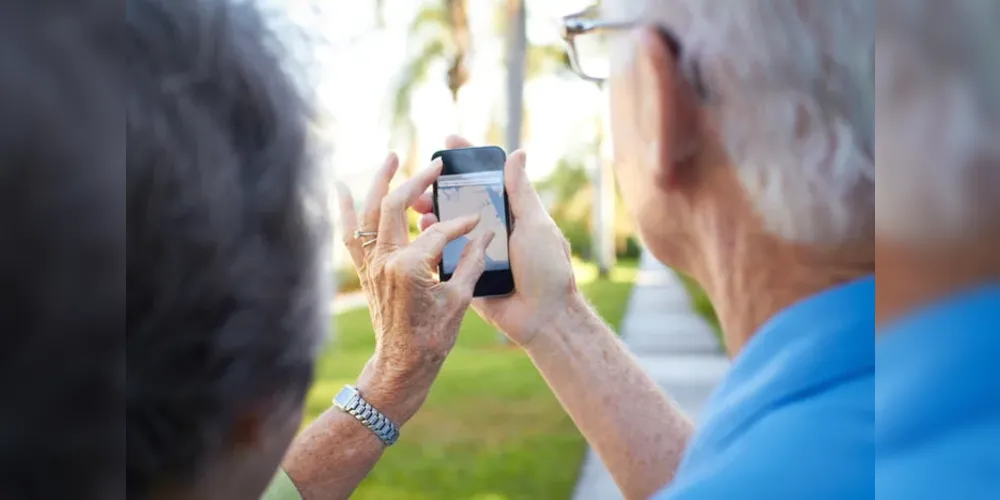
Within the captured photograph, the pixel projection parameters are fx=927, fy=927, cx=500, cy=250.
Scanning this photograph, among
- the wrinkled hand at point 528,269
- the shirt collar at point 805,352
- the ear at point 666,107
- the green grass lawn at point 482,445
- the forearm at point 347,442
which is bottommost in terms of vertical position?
the green grass lawn at point 482,445

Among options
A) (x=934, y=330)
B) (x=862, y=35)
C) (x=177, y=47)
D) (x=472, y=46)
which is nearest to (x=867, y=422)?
(x=934, y=330)

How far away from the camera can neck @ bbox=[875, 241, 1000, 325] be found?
536 millimetres

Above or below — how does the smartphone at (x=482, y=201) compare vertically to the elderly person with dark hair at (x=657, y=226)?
below

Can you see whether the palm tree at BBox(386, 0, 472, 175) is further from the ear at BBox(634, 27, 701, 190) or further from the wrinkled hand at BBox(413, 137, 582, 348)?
the ear at BBox(634, 27, 701, 190)

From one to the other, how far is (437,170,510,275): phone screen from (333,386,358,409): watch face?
228 millimetres

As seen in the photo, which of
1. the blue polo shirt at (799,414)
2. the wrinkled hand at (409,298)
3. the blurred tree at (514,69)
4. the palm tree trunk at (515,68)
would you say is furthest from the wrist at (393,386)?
the palm tree trunk at (515,68)

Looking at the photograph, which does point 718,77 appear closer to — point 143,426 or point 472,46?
point 143,426

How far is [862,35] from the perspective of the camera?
62 cm

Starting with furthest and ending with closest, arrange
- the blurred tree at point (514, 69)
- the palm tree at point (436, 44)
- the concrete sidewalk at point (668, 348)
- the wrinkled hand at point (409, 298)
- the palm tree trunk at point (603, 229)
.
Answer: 1. the palm tree trunk at point (603, 229)
2. the blurred tree at point (514, 69)
3. the palm tree at point (436, 44)
4. the concrete sidewalk at point (668, 348)
5. the wrinkled hand at point (409, 298)

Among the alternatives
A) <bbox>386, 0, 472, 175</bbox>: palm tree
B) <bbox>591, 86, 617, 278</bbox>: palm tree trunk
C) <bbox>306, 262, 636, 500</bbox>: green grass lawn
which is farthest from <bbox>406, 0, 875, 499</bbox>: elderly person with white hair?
<bbox>591, 86, 617, 278</bbox>: palm tree trunk

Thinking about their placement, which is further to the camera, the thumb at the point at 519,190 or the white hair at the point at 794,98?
the thumb at the point at 519,190

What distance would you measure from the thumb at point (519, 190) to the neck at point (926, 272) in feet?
2.05

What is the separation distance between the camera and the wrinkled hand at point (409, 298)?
1.07 m

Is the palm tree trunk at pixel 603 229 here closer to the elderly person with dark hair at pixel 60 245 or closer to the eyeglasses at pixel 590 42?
the eyeglasses at pixel 590 42
